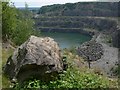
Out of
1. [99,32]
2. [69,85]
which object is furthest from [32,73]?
[99,32]

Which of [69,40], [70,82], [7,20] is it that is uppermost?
[7,20]

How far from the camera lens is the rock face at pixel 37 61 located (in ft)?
49.8

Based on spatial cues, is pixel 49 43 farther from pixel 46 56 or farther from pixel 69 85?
pixel 69 85

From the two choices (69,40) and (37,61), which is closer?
(37,61)

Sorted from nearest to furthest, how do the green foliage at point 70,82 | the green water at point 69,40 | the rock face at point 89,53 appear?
the green foliage at point 70,82 < the rock face at point 89,53 < the green water at point 69,40

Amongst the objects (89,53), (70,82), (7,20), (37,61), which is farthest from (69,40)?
(70,82)

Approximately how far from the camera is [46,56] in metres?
15.6

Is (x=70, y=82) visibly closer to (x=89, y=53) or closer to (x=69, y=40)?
(x=89, y=53)

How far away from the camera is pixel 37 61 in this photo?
15.2 metres

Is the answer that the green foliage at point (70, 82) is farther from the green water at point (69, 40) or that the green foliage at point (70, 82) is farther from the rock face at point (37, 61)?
the green water at point (69, 40)

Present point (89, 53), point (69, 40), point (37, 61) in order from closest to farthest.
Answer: point (37, 61) → point (89, 53) → point (69, 40)

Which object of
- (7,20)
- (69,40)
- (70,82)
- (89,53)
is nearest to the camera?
(70,82)

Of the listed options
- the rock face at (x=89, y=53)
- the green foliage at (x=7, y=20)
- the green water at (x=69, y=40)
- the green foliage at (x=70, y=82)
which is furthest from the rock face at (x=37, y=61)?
the green water at (x=69, y=40)

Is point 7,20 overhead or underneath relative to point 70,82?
overhead
